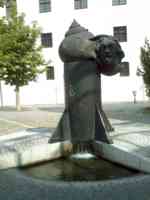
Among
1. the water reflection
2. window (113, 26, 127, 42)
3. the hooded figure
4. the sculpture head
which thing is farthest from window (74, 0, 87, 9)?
the water reflection

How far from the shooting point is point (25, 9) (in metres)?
26.7

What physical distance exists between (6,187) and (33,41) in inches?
563

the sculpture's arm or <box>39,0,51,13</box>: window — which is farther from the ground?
<box>39,0,51,13</box>: window

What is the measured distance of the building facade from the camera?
24.6 metres

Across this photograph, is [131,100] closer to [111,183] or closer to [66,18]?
[66,18]

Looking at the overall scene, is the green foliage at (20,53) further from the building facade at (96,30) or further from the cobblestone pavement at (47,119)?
the building facade at (96,30)

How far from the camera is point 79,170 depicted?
586cm

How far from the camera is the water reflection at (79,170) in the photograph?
548 centimetres

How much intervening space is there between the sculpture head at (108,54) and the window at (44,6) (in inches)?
837

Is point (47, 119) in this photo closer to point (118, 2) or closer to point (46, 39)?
point (46, 39)

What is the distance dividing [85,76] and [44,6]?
71.3 feet

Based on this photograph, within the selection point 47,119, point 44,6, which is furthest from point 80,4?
point 47,119

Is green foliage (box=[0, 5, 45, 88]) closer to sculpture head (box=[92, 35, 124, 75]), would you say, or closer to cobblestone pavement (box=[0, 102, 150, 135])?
cobblestone pavement (box=[0, 102, 150, 135])

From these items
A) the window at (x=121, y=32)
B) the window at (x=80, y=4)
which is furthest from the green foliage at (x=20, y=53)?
the window at (x=121, y=32)
